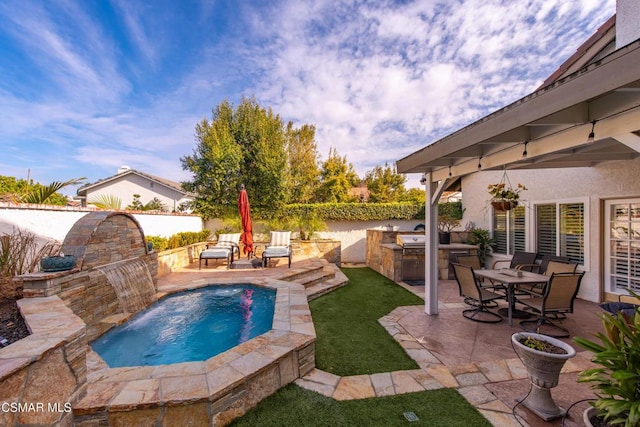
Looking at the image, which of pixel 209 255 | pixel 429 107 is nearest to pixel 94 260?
pixel 209 255

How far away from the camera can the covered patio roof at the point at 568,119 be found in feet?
6.81

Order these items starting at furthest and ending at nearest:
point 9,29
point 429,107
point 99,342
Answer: point 429,107, point 9,29, point 99,342

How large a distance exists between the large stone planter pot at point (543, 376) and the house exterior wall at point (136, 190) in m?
22.4

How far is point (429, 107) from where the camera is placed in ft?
37.4

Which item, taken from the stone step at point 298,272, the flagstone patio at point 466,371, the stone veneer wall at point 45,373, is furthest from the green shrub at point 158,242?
the flagstone patio at point 466,371

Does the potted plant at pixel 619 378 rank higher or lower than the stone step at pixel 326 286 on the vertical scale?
higher

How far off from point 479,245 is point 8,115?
57.1 feet

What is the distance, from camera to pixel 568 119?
2852 mm

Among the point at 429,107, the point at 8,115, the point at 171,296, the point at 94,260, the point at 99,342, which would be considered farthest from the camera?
the point at 429,107

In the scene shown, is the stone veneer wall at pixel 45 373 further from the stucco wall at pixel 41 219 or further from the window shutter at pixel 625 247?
the window shutter at pixel 625 247

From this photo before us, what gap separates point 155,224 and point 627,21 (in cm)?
1367

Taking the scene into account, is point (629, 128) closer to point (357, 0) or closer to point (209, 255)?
point (357, 0)

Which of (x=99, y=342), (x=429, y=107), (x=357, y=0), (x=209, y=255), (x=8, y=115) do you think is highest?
(x=357, y=0)

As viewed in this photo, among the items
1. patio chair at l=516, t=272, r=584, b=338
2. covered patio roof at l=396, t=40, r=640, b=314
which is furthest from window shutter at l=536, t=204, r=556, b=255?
patio chair at l=516, t=272, r=584, b=338
